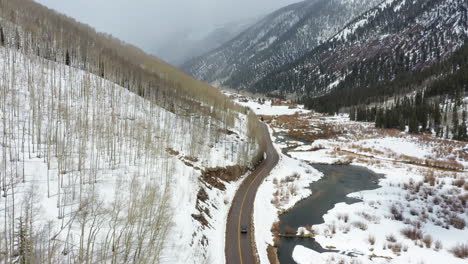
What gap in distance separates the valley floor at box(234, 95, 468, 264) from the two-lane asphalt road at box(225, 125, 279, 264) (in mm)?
987

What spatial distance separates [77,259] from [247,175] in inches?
1322

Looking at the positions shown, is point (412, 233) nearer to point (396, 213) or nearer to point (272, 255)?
point (396, 213)

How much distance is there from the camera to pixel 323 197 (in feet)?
118

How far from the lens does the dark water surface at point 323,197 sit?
23.8m

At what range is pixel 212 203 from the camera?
90.8 feet

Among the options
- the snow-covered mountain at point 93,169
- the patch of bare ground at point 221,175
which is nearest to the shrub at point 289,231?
the snow-covered mountain at point 93,169

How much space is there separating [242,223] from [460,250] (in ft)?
66.2

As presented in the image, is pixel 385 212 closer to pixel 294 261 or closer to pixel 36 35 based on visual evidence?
pixel 294 261

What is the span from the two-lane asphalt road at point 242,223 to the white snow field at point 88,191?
97 cm

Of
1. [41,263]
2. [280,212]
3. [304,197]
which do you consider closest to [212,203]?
[280,212]

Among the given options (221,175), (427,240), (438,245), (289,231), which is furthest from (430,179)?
(221,175)

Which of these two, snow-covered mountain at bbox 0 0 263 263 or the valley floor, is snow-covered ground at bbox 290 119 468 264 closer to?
the valley floor

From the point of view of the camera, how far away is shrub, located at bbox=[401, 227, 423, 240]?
24281 millimetres

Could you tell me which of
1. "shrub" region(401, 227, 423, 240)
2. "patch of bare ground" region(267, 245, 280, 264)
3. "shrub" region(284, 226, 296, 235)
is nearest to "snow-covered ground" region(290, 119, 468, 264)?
"shrub" region(401, 227, 423, 240)
